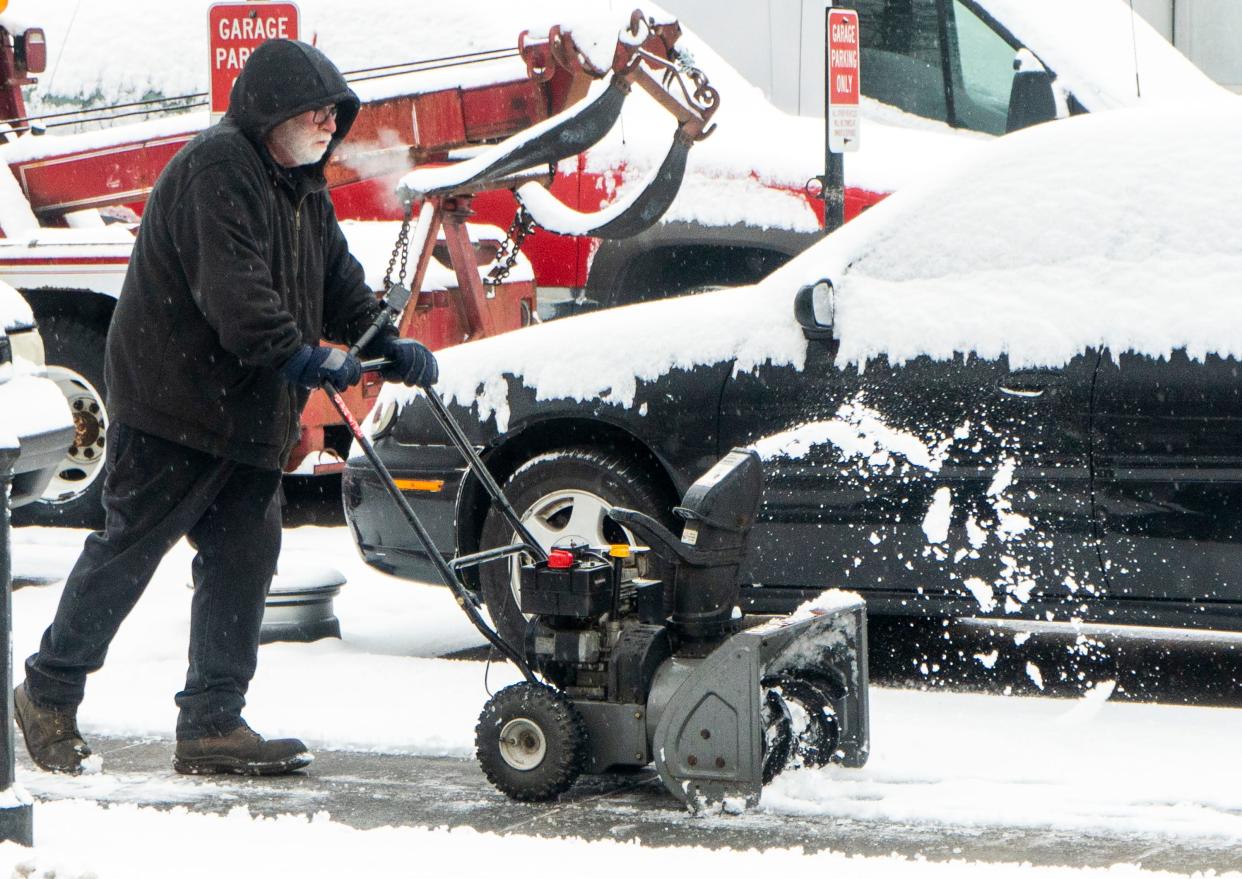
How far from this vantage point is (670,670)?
4.59 m

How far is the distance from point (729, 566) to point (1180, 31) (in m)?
19.1

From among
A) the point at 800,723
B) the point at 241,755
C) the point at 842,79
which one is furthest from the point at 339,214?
the point at 800,723

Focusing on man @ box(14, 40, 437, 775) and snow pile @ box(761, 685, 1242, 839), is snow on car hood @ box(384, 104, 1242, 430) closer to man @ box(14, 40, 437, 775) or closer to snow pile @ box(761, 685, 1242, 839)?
snow pile @ box(761, 685, 1242, 839)

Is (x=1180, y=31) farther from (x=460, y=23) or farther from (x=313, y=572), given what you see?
(x=313, y=572)

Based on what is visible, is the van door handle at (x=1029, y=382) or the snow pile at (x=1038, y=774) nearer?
the snow pile at (x=1038, y=774)

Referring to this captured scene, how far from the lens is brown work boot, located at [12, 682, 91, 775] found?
499 centimetres

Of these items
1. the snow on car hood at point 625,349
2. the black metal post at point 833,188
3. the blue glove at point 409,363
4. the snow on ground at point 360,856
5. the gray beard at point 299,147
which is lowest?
the snow on ground at point 360,856

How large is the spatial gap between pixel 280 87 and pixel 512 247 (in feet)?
14.5

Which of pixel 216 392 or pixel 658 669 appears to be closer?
pixel 658 669

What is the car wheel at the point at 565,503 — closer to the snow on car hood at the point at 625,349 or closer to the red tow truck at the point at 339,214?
the snow on car hood at the point at 625,349

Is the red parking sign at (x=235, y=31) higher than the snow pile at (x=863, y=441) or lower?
higher

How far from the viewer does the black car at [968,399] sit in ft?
17.7

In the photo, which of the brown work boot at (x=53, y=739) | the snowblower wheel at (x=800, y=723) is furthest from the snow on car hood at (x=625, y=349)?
the brown work boot at (x=53, y=739)

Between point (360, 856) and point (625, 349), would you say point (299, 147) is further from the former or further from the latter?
point (360, 856)
